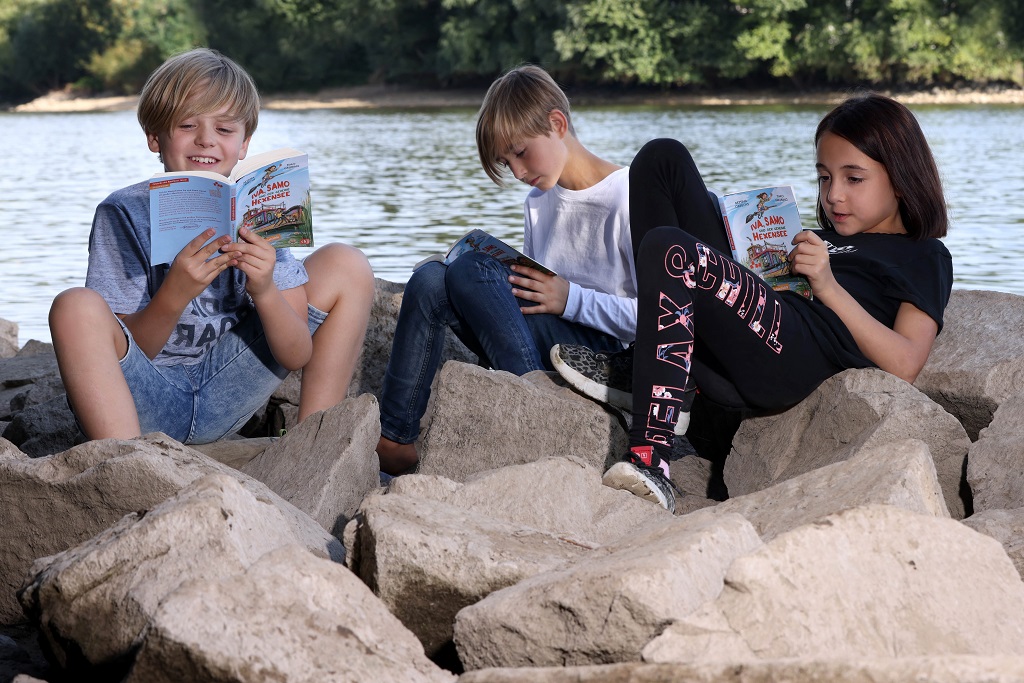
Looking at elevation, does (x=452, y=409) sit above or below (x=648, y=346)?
below

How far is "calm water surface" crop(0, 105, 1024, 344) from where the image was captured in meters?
8.30

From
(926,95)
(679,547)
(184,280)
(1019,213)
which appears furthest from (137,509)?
(926,95)

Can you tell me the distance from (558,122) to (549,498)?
147 centimetres

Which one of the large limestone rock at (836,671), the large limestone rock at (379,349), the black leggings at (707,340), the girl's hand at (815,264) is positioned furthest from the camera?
the large limestone rock at (379,349)

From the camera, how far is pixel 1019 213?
10078mm

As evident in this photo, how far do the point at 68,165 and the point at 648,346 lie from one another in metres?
15.2

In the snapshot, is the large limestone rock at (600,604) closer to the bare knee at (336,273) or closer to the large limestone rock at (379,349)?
the bare knee at (336,273)

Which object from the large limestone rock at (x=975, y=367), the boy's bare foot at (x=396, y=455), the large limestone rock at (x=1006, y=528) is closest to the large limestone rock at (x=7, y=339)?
the boy's bare foot at (x=396, y=455)

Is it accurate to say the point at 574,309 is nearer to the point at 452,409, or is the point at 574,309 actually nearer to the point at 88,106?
the point at 452,409

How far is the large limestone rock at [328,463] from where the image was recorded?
8.90ft

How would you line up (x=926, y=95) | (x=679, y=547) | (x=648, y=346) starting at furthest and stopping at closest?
(x=926, y=95)
(x=648, y=346)
(x=679, y=547)

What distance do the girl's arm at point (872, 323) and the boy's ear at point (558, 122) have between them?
2.98 feet

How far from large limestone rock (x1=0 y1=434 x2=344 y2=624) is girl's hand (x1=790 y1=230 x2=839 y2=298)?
137 centimetres

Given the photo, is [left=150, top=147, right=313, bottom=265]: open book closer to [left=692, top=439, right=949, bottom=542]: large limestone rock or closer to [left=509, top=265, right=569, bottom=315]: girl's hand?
[left=509, top=265, right=569, bottom=315]: girl's hand
